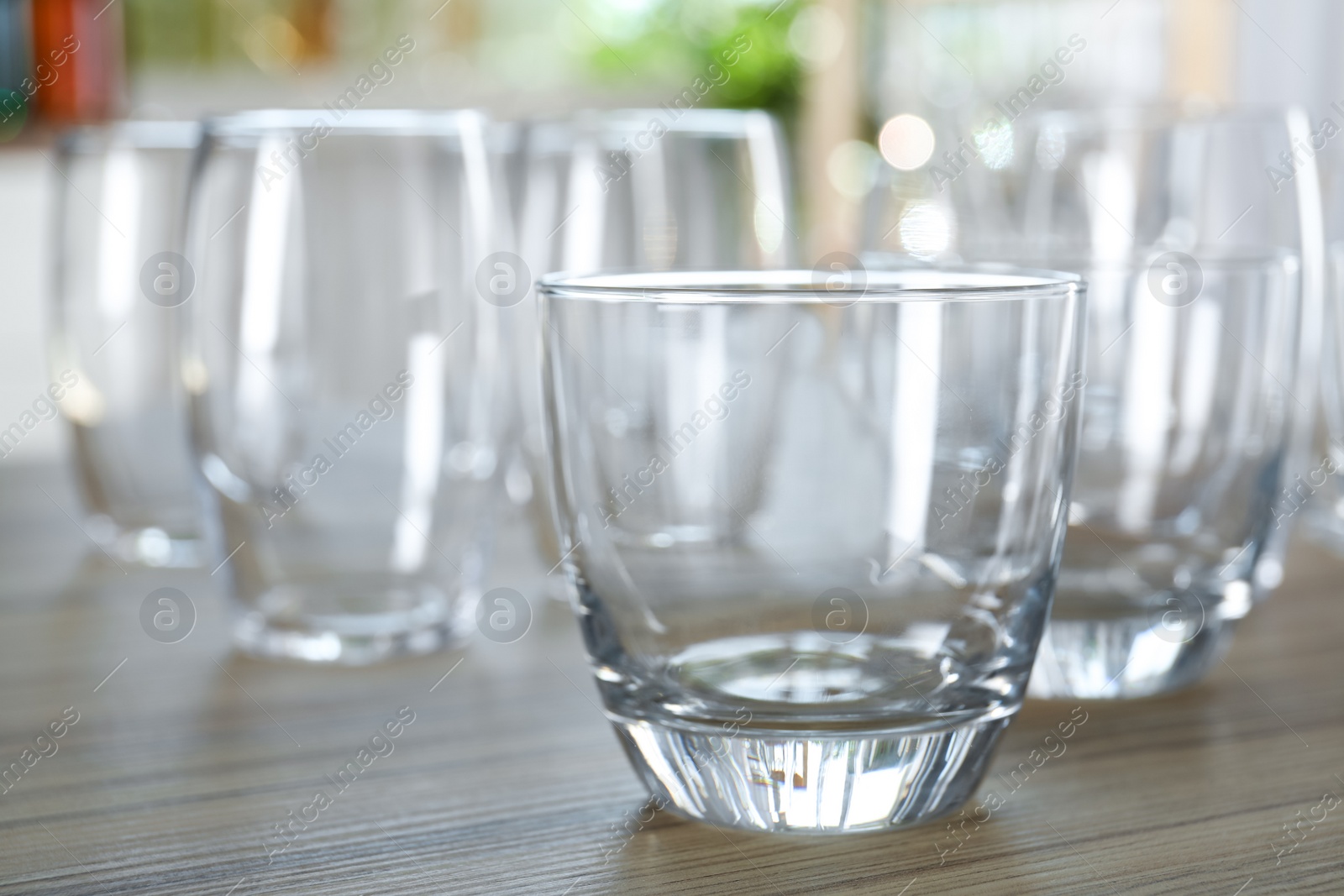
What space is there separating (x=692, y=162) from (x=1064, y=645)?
0.28 meters

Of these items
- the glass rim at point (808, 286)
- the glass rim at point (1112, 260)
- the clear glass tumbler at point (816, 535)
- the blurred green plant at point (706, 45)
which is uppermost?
the blurred green plant at point (706, 45)

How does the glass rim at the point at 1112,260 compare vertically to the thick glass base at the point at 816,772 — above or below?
above

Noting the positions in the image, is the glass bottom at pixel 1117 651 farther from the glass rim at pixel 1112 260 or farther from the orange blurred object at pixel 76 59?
the orange blurred object at pixel 76 59

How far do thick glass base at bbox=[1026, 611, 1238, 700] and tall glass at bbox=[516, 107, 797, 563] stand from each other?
225 millimetres

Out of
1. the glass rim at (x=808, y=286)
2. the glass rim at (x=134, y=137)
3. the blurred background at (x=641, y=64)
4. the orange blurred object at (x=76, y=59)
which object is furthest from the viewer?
the orange blurred object at (x=76, y=59)

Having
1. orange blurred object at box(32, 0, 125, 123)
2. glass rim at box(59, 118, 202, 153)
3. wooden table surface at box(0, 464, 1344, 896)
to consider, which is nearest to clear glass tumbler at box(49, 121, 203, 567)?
glass rim at box(59, 118, 202, 153)

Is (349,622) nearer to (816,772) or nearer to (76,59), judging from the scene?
(816,772)

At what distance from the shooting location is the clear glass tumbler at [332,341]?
56cm

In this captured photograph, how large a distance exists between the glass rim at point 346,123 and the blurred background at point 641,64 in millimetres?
1513

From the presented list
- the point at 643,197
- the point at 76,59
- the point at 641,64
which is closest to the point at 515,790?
the point at 643,197

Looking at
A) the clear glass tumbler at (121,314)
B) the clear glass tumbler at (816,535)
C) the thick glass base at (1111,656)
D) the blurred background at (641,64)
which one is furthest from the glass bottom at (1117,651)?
the blurred background at (641,64)

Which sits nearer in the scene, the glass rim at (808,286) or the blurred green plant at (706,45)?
the glass rim at (808,286)

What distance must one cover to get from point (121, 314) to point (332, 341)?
11.5 inches

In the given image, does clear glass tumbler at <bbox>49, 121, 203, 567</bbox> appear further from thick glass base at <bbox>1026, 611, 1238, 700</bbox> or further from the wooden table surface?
thick glass base at <bbox>1026, 611, 1238, 700</bbox>
